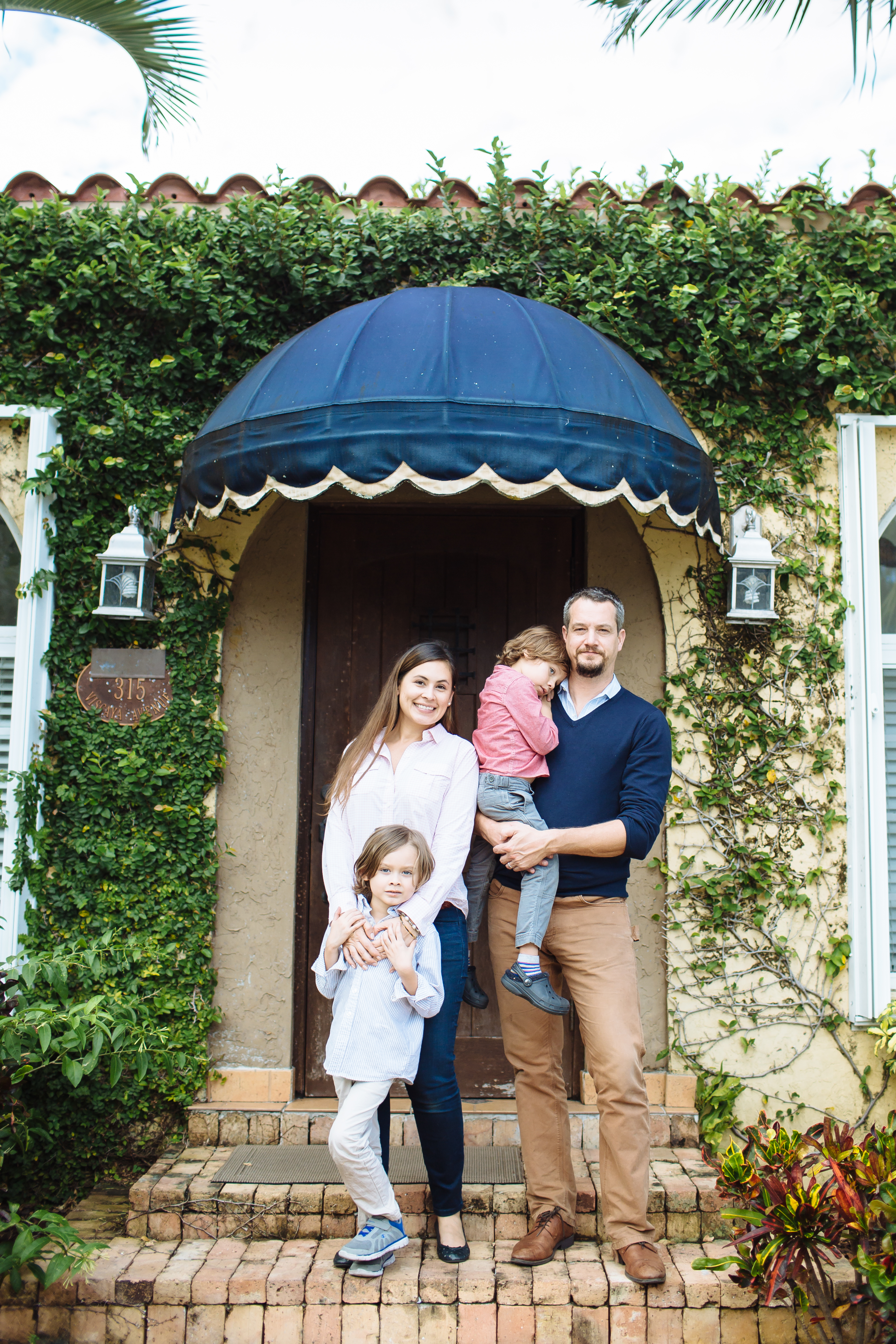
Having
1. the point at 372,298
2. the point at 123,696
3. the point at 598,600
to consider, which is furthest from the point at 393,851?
the point at 372,298

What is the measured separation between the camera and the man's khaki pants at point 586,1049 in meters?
2.95

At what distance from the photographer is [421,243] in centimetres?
422

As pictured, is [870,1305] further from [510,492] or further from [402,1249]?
[510,492]

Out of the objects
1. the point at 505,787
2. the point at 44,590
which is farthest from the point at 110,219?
the point at 505,787

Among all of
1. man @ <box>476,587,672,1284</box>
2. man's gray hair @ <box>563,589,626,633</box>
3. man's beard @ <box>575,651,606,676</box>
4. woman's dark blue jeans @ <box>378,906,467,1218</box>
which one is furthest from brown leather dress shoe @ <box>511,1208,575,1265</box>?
man's gray hair @ <box>563,589,626,633</box>

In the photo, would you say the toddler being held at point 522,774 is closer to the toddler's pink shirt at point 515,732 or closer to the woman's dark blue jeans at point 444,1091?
the toddler's pink shirt at point 515,732

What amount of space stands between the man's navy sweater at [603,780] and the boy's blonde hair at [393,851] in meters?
0.40

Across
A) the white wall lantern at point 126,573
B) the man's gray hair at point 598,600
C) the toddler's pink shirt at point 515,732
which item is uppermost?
the white wall lantern at point 126,573

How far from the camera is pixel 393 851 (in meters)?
2.93

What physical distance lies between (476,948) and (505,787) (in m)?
1.40

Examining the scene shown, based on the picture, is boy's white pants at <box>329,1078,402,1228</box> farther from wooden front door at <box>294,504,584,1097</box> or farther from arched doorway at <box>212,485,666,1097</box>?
wooden front door at <box>294,504,584,1097</box>

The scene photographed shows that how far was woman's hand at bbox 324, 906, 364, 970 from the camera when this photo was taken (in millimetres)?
2947

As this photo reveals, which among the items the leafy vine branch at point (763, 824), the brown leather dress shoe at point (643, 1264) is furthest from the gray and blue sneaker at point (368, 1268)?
the leafy vine branch at point (763, 824)

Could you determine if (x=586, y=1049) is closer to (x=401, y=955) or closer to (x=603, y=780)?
(x=401, y=955)
